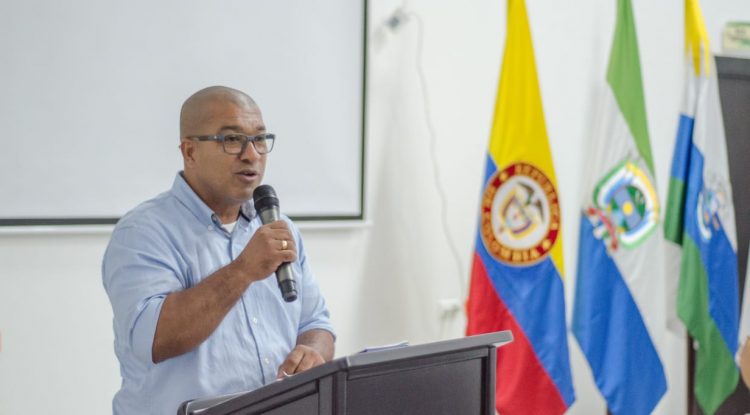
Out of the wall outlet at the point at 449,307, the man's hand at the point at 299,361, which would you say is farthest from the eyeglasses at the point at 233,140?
the wall outlet at the point at 449,307

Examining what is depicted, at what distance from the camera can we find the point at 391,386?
4.49ft

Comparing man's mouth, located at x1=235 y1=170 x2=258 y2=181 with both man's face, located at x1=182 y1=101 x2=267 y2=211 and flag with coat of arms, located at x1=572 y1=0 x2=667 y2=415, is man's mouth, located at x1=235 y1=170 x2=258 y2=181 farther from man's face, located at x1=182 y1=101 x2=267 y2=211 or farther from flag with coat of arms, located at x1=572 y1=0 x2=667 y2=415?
flag with coat of arms, located at x1=572 y1=0 x2=667 y2=415

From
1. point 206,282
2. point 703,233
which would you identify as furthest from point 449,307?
point 206,282

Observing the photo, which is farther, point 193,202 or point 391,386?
point 193,202

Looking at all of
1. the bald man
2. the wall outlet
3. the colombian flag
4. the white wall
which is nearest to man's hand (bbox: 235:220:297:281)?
the bald man

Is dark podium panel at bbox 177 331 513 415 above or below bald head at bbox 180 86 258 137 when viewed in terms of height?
below

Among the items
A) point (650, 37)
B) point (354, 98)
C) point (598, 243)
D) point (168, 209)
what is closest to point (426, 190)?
point (354, 98)

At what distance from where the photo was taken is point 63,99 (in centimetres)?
268

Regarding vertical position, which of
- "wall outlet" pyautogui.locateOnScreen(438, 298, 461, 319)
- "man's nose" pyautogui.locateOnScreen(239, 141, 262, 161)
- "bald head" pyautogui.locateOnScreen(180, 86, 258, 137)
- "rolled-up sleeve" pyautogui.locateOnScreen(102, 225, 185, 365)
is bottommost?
"wall outlet" pyautogui.locateOnScreen(438, 298, 461, 319)

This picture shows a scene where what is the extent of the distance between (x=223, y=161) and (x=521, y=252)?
162 cm

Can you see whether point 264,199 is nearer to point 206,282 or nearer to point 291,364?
point 206,282

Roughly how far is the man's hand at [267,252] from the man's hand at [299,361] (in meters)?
0.26

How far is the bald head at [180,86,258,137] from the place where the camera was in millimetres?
1959

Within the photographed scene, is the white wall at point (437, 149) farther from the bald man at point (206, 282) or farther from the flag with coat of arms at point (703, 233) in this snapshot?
the bald man at point (206, 282)
